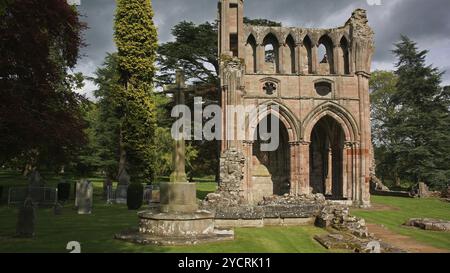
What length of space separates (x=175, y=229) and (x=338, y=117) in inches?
742

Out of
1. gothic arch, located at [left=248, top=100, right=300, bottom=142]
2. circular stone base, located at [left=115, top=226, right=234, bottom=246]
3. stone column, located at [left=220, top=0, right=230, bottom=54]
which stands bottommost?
circular stone base, located at [left=115, top=226, right=234, bottom=246]

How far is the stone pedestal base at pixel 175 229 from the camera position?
1077cm

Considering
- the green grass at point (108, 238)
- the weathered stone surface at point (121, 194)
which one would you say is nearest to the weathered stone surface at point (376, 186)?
the weathered stone surface at point (121, 194)

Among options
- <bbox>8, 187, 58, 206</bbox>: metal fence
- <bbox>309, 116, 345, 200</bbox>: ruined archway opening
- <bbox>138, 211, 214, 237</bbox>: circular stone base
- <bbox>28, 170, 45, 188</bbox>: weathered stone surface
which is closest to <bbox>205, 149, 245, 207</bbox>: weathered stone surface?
<bbox>138, 211, 214, 237</bbox>: circular stone base

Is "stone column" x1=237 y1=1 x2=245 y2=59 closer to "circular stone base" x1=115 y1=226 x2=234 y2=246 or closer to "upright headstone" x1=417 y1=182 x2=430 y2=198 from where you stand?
"circular stone base" x1=115 y1=226 x2=234 y2=246

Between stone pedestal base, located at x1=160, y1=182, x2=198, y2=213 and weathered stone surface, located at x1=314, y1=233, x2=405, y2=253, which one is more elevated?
stone pedestal base, located at x1=160, y1=182, x2=198, y2=213

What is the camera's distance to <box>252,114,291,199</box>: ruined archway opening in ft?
94.2

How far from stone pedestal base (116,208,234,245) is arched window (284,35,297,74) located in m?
18.3

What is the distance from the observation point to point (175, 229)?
11.1m

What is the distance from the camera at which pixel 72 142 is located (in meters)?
20.0

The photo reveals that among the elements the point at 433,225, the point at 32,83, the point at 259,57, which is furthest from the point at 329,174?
the point at 32,83

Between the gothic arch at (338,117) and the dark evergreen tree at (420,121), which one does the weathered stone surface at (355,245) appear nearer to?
the gothic arch at (338,117)

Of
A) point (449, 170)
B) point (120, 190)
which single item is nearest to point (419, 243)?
point (120, 190)

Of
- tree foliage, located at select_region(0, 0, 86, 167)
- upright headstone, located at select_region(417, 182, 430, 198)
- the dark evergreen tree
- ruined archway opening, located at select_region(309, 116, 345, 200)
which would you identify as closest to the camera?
tree foliage, located at select_region(0, 0, 86, 167)
